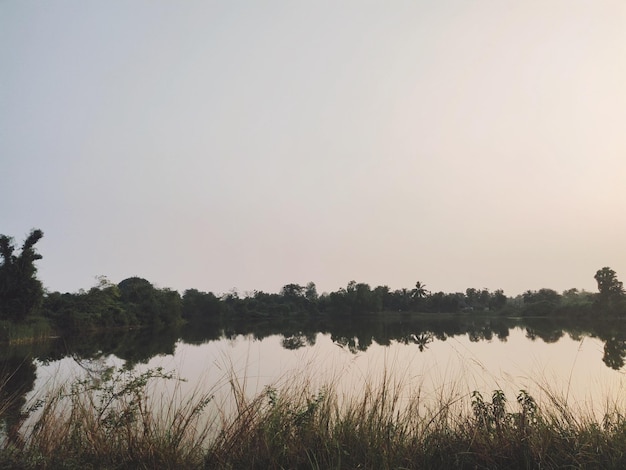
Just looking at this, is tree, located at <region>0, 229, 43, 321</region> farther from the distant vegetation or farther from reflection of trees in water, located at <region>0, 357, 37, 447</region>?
reflection of trees in water, located at <region>0, 357, 37, 447</region>

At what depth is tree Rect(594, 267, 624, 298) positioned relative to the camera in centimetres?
5716

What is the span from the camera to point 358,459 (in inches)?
163

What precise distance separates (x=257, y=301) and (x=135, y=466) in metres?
86.7

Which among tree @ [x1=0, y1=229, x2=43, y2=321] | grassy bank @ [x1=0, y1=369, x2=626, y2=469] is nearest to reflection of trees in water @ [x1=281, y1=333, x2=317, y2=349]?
tree @ [x1=0, y1=229, x2=43, y2=321]

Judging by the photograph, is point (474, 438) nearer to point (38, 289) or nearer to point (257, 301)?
point (38, 289)

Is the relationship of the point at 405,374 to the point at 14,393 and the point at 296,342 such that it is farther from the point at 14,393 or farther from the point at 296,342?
the point at 296,342

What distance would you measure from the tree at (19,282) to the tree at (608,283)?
210 feet

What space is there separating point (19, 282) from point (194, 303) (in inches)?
2227

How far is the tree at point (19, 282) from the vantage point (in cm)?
3014

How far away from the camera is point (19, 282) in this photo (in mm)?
30688

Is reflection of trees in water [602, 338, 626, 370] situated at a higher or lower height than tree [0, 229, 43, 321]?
lower

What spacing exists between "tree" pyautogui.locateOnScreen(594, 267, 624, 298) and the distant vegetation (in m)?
0.11

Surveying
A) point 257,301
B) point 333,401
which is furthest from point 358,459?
point 257,301

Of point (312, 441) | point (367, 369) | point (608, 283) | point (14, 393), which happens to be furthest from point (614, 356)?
point (608, 283)
